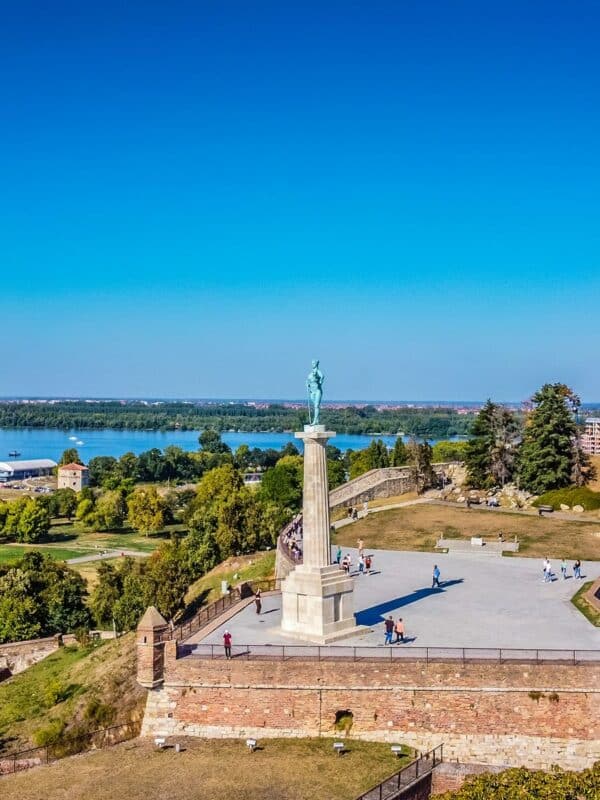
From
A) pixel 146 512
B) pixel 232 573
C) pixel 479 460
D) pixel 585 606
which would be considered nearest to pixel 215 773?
pixel 585 606

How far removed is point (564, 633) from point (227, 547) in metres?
22.1

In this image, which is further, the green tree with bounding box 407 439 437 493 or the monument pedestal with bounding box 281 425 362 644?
the green tree with bounding box 407 439 437 493

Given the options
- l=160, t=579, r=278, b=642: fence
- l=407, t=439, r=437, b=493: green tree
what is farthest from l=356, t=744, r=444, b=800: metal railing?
l=407, t=439, r=437, b=493: green tree

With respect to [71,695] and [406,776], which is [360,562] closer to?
[71,695]

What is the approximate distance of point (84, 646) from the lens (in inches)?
1394

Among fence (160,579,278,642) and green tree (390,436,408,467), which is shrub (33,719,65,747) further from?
green tree (390,436,408,467)

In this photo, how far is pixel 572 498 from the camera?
140 ft

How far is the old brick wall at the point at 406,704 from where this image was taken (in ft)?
64.5

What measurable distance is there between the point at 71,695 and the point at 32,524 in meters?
46.9

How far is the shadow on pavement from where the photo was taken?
25.2 m

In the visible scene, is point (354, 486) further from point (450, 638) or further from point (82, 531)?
point (82, 531)

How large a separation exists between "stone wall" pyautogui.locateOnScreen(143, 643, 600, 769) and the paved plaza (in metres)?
1.88

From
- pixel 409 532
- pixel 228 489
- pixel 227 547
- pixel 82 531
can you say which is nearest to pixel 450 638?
pixel 409 532

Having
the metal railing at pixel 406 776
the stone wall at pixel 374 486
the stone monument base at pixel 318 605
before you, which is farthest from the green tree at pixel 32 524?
the metal railing at pixel 406 776
